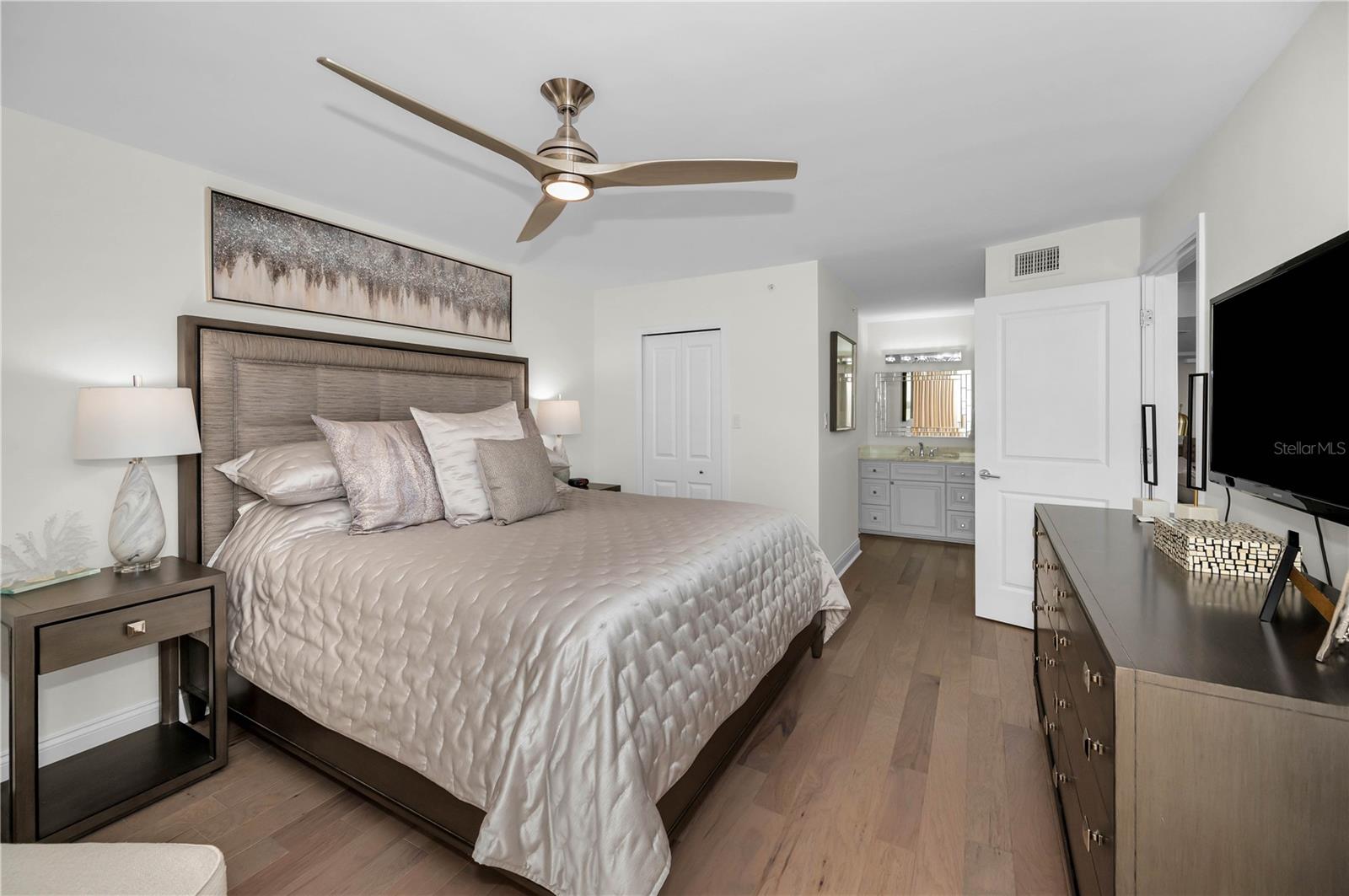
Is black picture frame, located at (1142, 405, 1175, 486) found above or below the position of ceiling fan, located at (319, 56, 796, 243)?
below

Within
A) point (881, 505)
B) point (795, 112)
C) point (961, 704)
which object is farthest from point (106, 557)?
point (881, 505)

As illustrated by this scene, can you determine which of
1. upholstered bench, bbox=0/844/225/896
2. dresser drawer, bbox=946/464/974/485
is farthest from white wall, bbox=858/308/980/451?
upholstered bench, bbox=0/844/225/896

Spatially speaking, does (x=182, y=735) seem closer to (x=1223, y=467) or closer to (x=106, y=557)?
(x=106, y=557)

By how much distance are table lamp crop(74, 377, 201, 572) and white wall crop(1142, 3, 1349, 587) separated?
3.34 m

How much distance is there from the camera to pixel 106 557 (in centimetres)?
219

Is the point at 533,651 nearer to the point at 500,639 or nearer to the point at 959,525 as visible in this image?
the point at 500,639

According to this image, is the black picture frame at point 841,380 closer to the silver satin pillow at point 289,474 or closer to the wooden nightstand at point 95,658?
the silver satin pillow at point 289,474

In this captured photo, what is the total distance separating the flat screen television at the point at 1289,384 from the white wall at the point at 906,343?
459 centimetres

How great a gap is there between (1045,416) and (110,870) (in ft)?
13.1

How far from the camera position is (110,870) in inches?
35.1

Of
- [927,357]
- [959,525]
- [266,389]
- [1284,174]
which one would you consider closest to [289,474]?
[266,389]

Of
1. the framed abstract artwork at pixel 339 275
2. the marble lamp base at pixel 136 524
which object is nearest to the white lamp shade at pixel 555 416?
the framed abstract artwork at pixel 339 275

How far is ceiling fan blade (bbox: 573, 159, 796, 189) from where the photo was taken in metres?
1.73

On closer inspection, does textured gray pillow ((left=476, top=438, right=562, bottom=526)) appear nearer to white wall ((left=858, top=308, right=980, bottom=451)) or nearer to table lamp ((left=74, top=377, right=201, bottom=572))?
table lamp ((left=74, top=377, right=201, bottom=572))
